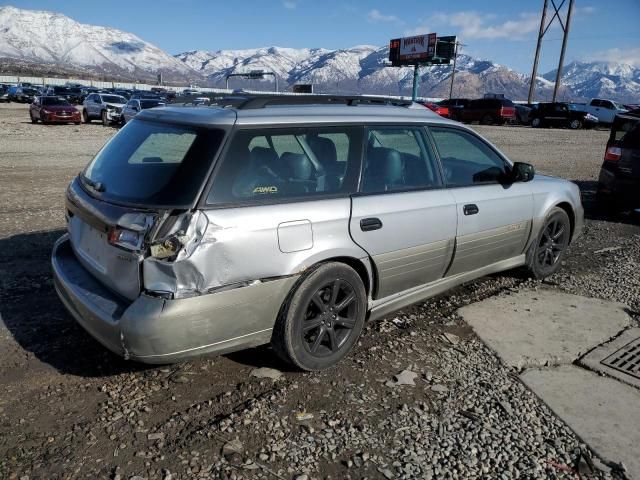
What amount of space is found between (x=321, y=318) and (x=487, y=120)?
36.7 meters

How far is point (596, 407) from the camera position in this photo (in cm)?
321

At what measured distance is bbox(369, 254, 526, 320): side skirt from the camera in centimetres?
379

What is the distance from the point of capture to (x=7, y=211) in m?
7.36

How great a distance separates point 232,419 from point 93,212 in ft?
4.80

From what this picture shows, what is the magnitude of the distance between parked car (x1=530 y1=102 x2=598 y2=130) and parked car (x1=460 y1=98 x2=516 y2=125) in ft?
5.51

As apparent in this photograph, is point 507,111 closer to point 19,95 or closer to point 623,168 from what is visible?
point 623,168

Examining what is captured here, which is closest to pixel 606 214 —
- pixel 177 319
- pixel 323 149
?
pixel 323 149

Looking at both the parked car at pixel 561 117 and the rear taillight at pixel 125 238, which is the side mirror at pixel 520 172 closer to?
the rear taillight at pixel 125 238

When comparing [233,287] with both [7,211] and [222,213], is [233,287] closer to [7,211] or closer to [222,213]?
[222,213]

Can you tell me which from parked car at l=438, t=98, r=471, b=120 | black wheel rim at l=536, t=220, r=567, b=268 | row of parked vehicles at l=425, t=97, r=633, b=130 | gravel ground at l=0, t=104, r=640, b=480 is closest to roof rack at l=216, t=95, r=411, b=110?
gravel ground at l=0, t=104, r=640, b=480

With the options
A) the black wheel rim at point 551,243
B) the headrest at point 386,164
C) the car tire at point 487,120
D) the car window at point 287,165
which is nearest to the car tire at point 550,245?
the black wheel rim at point 551,243

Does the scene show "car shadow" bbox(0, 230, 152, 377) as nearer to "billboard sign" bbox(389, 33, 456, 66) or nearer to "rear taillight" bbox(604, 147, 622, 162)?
"rear taillight" bbox(604, 147, 622, 162)

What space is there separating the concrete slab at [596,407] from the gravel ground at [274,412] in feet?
0.34

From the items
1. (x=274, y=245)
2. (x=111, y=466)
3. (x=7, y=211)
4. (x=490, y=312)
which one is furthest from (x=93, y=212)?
(x=7, y=211)
